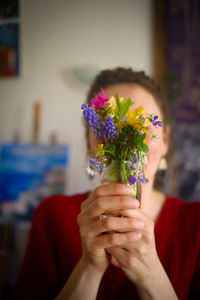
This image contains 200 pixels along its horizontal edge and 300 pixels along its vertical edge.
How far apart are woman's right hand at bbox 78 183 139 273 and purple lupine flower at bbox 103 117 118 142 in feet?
0.32

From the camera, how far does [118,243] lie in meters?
0.41

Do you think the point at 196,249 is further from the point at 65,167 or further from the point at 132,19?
the point at 132,19

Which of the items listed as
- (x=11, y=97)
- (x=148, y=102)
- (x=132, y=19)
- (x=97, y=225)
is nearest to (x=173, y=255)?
(x=97, y=225)

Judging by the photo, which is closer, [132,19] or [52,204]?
[52,204]

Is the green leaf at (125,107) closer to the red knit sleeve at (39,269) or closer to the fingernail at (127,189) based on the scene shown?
the fingernail at (127,189)

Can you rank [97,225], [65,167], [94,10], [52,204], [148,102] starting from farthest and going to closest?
[65,167] < [94,10] < [52,204] < [148,102] < [97,225]

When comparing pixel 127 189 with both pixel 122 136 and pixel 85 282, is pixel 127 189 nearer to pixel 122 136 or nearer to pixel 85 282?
pixel 122 136

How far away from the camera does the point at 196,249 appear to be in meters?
0.63

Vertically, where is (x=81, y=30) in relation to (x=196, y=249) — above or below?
above

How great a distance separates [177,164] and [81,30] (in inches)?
36.3

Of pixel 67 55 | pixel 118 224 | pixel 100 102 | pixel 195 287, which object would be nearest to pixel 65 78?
pixel 67 55

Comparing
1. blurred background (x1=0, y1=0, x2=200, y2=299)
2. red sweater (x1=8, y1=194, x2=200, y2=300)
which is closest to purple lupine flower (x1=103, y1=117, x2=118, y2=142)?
red sweater (x1=8, y1=194, x2=200, y2=300)

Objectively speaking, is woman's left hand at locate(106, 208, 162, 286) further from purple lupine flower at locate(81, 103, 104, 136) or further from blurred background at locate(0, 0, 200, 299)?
blurred background at locate(0, 0, 200, 299)

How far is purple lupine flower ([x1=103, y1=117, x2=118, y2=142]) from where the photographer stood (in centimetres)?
34
